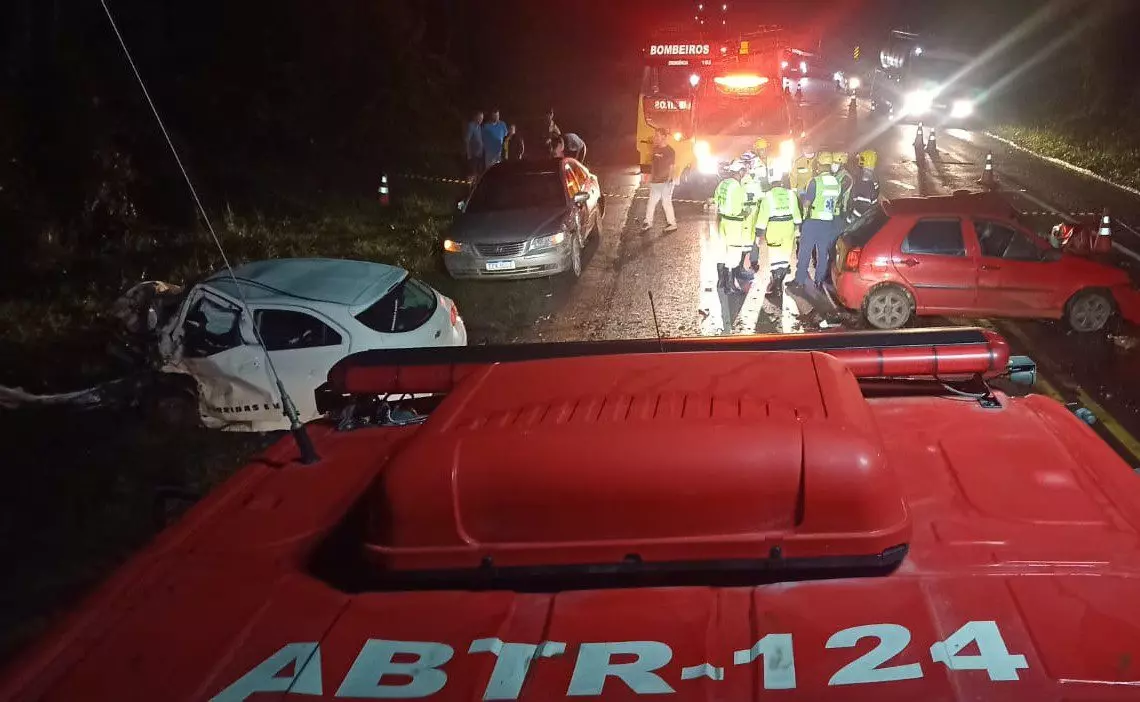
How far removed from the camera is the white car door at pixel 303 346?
7574mm

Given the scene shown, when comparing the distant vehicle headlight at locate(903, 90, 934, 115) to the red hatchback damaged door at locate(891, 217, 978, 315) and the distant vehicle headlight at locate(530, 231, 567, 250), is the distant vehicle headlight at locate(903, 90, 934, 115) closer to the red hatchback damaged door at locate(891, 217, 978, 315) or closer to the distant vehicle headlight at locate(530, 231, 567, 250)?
the distant vehicle headlight at locate(530, 231, 567, 250)

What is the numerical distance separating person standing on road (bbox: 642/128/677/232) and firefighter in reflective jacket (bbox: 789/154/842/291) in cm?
391

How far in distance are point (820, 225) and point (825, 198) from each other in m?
0.35

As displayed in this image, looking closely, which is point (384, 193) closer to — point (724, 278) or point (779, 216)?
point (724, 278)

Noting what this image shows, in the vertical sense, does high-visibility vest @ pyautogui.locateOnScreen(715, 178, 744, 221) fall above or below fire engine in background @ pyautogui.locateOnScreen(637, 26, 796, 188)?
below

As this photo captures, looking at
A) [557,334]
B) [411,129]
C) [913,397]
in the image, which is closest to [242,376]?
[557,334]

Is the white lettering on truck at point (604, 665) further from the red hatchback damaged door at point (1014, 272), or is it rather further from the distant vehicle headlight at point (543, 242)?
the distant vehicle headlight at point (543, 242)

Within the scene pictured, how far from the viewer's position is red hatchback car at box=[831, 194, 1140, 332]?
933 centimetres

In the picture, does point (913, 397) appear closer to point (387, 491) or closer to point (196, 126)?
point (387, 491)

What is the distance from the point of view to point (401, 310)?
794cm

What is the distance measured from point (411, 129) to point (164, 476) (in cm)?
2115

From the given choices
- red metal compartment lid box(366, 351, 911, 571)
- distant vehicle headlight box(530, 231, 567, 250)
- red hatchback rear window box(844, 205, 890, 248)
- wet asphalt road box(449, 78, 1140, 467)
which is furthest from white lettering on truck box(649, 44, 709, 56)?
red metal compartment lid box(366, 351, 911, 571)

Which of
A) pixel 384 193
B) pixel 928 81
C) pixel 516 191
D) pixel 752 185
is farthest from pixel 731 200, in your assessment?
pixel 928 81

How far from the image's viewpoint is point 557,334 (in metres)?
10.6
